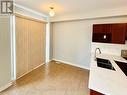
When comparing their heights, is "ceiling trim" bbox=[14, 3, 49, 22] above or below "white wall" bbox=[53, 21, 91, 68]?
above

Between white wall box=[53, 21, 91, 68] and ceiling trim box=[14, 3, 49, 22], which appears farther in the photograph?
white wall box=[53, 21, 91, 68]

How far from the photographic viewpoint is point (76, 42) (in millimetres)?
4617

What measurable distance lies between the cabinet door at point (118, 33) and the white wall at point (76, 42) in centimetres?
41

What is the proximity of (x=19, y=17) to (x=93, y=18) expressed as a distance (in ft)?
8.47

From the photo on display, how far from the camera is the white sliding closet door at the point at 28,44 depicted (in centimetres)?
327

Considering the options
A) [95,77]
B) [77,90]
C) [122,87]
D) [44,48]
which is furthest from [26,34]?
[122,87]

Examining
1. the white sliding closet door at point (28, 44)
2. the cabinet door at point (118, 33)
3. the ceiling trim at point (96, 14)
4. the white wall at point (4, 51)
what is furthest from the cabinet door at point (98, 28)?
the white wall at point (4, 51)

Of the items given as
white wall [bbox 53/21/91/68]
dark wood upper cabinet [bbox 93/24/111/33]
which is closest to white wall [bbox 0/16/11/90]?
dark wood upper cabinet [bbox 93/24/111/33]

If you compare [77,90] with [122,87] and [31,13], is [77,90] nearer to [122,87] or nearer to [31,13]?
[122,87]

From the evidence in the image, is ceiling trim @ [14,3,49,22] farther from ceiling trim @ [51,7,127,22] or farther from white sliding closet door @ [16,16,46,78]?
ceiling trim @ [51,7,127,22]

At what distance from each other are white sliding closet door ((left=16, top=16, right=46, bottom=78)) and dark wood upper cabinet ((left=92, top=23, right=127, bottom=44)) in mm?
2258

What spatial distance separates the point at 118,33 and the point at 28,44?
2969mm

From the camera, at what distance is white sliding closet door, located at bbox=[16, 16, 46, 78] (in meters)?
3.27

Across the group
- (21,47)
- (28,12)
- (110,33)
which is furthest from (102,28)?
(21,47)
